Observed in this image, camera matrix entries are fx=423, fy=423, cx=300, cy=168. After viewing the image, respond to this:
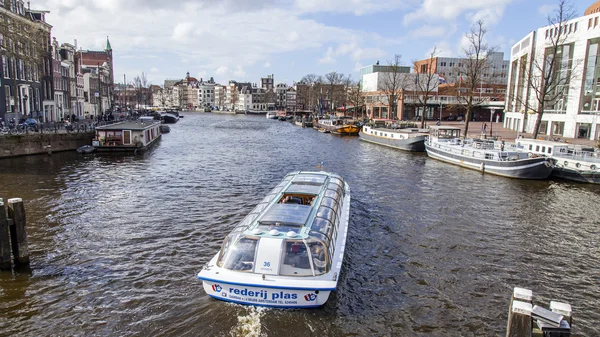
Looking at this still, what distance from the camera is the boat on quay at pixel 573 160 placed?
106ft

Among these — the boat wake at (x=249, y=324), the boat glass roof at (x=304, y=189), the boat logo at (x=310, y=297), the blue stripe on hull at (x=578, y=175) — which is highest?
the boat glass roof at (x=304, y=189)

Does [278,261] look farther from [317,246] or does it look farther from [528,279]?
[528,279]

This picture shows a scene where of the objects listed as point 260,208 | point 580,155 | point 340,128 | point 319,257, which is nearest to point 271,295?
point 319,257

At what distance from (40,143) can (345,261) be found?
39.1 m

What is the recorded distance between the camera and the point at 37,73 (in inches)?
2389

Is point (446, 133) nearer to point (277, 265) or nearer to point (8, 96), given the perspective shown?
point (277, 265)

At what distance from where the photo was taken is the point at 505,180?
112ft

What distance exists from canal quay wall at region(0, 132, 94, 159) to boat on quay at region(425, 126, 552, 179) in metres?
39.4

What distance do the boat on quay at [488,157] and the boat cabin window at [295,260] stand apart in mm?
27999

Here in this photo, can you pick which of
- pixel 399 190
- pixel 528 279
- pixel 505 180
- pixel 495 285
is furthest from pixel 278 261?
pixel 505 180

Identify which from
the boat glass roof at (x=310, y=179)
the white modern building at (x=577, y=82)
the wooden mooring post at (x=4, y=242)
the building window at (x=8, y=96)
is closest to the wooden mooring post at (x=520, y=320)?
the boat glass roof at (x=310, y=179)

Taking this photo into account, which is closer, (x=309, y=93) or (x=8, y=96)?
(x=8, y=96)

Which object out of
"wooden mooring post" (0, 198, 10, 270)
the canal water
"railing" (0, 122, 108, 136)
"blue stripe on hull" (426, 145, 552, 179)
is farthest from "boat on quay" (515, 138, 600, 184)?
"railing" (0, 122, 108, 136)

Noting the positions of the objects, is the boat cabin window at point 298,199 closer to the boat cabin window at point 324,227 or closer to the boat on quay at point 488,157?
the boat cabin window at point 324,227
